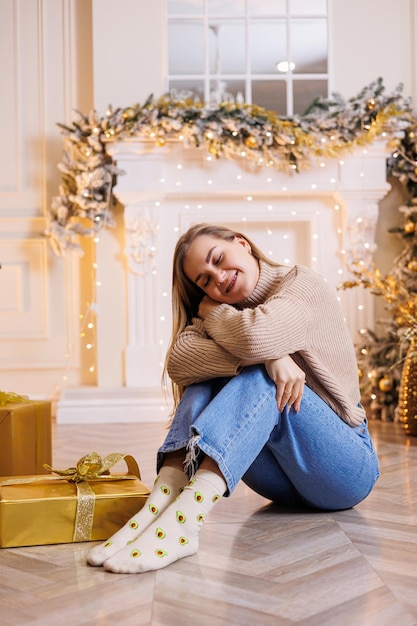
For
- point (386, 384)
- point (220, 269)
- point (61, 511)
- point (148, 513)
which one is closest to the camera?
point (148, 513)

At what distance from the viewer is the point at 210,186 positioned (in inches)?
164

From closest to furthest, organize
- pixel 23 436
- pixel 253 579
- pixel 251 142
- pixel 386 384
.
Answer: pixel 253 579, pixel 23 436, pixel 386 384, pixel 251 142

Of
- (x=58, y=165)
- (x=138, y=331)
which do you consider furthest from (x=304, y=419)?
(x=58, y=165)

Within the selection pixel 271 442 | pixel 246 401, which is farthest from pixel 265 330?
pixel 271 442

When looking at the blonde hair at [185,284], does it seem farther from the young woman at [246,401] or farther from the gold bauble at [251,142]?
the gold bauble at [251,142]

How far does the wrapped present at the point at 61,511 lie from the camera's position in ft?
5.14

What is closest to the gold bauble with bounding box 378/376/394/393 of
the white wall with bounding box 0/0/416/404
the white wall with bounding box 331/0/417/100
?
the white wall with bounding box 0/0/416/404

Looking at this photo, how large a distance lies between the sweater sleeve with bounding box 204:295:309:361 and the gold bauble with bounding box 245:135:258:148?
248 cm

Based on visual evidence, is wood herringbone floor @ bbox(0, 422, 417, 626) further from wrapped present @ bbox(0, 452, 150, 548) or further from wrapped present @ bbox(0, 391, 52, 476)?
wrapped present @ bbox(0, 391, 52, 476)

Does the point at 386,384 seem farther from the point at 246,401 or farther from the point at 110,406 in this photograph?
the point at 246,401

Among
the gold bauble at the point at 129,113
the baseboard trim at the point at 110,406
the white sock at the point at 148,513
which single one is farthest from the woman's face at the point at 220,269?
the gold bauble at the point at 129,113

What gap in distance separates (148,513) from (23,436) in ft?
2.13

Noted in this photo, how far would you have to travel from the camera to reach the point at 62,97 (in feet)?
14.4

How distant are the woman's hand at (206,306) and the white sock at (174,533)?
413 millimetres
